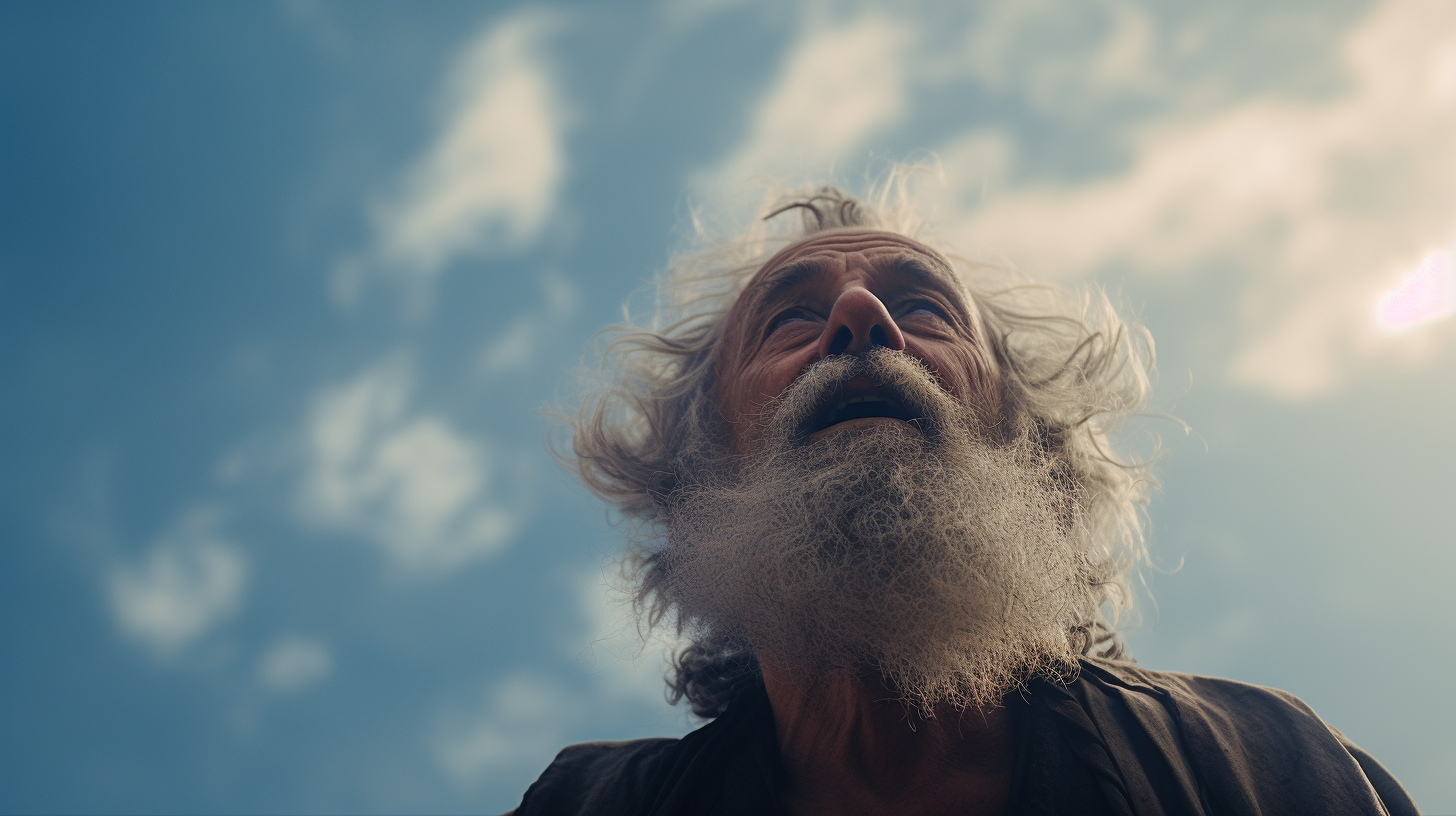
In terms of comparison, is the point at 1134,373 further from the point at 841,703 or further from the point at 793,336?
the point at 841,703

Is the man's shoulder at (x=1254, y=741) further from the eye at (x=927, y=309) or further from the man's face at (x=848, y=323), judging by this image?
the eye at (x=927, y=309)

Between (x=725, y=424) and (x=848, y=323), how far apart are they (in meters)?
0.81

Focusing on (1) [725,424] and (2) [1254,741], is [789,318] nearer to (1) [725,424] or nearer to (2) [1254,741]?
(1) [725,424]

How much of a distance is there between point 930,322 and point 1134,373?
1.38m

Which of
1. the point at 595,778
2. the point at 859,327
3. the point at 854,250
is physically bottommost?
the point at 595,778

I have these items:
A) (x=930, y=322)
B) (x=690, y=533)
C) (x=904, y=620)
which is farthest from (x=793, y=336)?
(x=904, y=620)

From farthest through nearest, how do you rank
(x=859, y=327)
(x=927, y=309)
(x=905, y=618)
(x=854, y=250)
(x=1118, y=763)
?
1. (x=854, y=250)
2. (x=927, y=309)
3. (x=859, y=327)
4. (x=905, y=618)
5. (x=1118, y=763)

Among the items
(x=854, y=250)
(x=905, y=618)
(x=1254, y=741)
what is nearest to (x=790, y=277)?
(x=854, y=250)

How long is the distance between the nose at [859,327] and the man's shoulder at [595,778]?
150 centimetres

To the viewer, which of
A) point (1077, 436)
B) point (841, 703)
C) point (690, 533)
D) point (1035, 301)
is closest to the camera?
point (841, 703)

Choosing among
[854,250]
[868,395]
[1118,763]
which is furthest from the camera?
[854,250]

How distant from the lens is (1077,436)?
350 cm

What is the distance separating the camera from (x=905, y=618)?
2400mm

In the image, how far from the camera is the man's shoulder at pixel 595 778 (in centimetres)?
272
